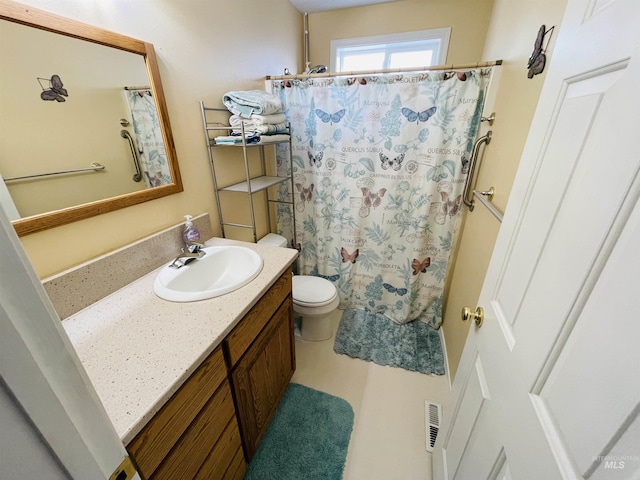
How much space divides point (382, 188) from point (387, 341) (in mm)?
1114

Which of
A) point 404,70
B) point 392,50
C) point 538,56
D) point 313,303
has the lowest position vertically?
point 313,303

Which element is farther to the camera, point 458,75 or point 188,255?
point 458,75

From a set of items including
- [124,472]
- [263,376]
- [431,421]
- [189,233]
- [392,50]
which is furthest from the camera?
[392,50]

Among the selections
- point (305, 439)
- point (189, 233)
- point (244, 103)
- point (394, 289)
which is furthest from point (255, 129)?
point (305, 439)

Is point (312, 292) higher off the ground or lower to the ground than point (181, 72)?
lower

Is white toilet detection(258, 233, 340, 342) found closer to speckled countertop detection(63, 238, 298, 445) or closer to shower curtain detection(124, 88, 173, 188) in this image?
speckled countertop detection(63, 238, 298, 445)

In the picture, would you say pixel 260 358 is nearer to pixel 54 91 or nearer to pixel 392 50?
pixel 54 91

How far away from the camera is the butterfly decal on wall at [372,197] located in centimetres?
184

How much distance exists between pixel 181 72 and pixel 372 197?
131 cm

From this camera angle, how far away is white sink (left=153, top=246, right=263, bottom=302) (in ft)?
3.15

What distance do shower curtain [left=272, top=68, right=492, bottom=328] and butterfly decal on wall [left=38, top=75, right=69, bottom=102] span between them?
1272 millimetres

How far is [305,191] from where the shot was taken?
201 centimetres

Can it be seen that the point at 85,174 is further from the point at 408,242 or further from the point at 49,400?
the point at 408,242

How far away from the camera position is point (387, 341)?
189 centimetres
